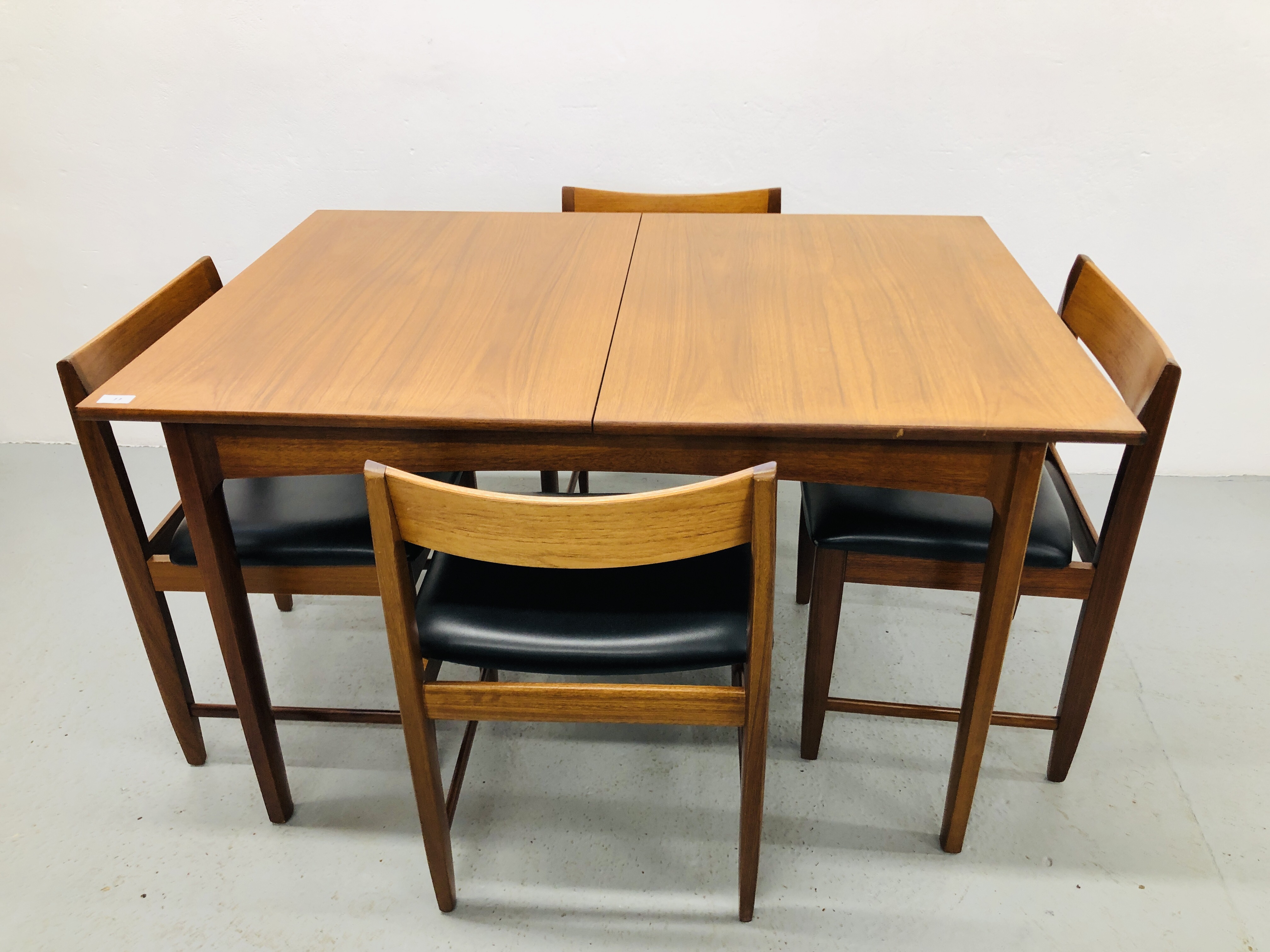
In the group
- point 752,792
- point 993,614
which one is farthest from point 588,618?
point 993,614

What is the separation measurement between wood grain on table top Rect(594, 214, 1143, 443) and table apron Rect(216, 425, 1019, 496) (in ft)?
0.17

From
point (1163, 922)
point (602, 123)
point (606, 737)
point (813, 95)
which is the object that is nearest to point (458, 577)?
point (606, 737)

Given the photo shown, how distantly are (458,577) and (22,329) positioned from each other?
2.09 metres

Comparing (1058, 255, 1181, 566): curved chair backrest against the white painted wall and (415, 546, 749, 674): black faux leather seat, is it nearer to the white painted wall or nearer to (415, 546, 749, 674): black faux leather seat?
(415, 546, 749, 674): black faux leather seat

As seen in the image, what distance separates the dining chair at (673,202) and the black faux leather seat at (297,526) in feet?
2.83

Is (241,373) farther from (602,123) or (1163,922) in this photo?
(1163,922)

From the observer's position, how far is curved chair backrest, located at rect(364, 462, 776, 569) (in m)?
0.98

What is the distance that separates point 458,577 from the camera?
4.32 ft

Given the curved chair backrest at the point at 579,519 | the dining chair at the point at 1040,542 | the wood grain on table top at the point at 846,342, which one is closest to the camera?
the curved chair backrest at the point at 579,519

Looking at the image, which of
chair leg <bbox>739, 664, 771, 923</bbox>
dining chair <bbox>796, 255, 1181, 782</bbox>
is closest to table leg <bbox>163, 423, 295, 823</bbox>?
chair leg <bbox>739, 664, 771, 923</bbox>

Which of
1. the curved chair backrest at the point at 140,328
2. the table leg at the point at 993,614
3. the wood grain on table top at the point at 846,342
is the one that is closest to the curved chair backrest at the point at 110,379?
the curved chair backrest at the point at 140,328

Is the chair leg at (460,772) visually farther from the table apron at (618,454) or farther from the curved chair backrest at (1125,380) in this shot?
the curved chair backrest at (1125,380)

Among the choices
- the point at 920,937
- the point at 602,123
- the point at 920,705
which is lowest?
the point at 920,937

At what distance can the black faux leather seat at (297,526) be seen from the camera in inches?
56.0
